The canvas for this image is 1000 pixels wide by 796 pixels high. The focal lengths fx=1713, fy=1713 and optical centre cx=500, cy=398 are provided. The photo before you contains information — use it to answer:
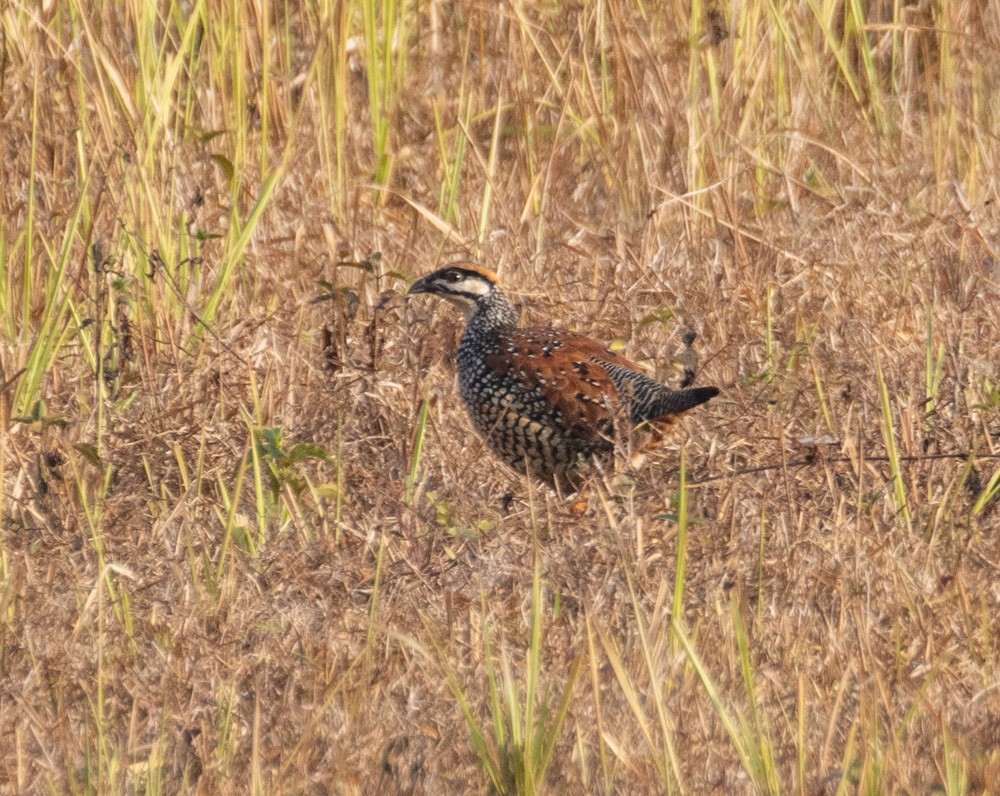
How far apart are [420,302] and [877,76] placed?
265 cm

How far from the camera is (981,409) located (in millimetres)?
4594

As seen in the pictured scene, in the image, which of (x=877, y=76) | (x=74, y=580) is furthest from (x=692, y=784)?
(x=877, y=76)

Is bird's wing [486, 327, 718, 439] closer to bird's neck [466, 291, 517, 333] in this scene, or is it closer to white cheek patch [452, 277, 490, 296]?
bird's neck [466, 291, 517, 333]

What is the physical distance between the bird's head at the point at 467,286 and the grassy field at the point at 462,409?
9.2 inches

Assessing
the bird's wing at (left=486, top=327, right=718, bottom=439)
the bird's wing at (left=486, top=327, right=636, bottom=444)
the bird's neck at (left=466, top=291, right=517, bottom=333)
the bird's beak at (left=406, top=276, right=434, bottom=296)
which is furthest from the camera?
the bird's beak at (left=406, top=276, right=434, bottom=296)

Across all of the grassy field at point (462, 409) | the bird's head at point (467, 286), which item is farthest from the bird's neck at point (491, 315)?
the grassy field at point (462, 409)

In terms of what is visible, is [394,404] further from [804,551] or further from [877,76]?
[877,76]

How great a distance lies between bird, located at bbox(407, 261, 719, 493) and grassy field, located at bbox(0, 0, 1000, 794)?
0.15 metres

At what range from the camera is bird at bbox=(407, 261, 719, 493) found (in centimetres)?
467

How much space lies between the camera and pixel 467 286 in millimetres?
5199

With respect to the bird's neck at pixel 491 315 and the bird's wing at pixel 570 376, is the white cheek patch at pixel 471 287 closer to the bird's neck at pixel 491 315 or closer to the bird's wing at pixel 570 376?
the bird's neck at pixel 491 315

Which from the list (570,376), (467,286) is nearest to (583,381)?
(570,376)

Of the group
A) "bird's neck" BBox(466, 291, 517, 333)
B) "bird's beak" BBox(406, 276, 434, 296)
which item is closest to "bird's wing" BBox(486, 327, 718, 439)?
"bird's neck" BBox(466, 291, 517, 333)

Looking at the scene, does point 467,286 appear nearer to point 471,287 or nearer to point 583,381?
point 471,287
